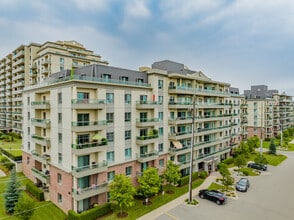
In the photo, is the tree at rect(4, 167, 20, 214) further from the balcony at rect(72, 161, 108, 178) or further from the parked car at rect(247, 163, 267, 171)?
the parked car at rect(247, 163, 267, 171)

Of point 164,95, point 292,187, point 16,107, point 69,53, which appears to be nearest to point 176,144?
point 164,95

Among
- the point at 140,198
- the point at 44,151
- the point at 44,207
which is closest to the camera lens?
the point at 44,207

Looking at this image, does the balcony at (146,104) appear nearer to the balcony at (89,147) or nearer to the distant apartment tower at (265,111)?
the balcony at (89,147)

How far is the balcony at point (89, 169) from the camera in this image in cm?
2394

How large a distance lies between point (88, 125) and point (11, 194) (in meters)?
13.5

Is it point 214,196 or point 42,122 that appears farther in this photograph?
point 42,122

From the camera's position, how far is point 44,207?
1072 inches

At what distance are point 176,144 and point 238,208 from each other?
13.8 meters

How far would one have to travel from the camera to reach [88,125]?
25.3m

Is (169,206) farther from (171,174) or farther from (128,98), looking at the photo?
(128,98)

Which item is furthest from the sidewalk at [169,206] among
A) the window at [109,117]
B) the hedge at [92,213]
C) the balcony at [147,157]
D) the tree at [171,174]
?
the window at [109,117]

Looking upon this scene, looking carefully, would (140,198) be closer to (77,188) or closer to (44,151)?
(77,188)

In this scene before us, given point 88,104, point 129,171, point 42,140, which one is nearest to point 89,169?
point 129,171

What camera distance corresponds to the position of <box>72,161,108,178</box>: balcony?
23.9 metres
